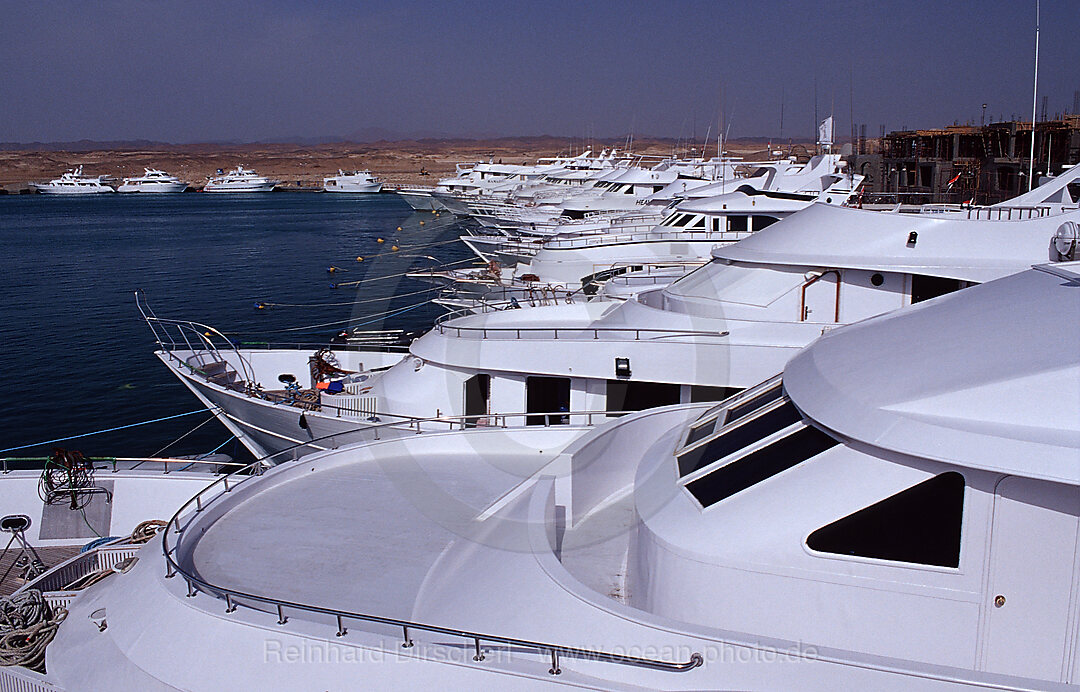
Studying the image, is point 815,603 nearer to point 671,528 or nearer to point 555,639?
point 671,528

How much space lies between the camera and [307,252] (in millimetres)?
58250

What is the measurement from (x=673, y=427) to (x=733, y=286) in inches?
253

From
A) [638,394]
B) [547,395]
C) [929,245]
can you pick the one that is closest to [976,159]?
[929,245]

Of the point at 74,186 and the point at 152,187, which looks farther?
the point at 152,187

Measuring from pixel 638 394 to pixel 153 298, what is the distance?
32.9 m

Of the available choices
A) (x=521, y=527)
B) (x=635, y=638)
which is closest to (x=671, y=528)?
(x=635, y=638)

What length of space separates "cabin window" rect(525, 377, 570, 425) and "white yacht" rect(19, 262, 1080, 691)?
7.19 metres

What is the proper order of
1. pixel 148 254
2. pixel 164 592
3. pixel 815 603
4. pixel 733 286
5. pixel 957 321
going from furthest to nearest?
pixel 148 254, pixel 733 286, pixel 164 592, pixel 957 321, pixel 815 603

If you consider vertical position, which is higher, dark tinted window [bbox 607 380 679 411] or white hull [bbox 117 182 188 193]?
white hull [bbox 117 182 188 193]

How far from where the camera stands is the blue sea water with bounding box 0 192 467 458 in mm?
23344

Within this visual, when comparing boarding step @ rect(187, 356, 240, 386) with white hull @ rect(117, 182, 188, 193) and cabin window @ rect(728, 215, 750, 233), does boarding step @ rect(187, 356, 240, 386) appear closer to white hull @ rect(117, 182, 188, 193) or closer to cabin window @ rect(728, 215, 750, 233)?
cabin window @ rect(728, 215, 750, 233)

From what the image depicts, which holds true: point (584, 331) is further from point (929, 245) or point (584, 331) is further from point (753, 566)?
point (753, 566)

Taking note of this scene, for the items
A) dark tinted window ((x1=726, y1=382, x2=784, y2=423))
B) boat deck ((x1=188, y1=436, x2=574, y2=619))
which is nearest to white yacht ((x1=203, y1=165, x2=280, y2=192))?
boat deck ((x1=188, y1=436, x2=574, y2=619))

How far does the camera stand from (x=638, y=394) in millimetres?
13758
